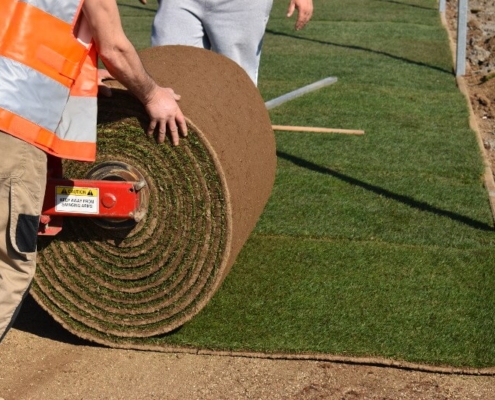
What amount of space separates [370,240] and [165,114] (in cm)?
215

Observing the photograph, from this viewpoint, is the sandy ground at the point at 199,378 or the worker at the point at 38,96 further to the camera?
the sandy ground at the point at 199,378

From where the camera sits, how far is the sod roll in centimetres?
435

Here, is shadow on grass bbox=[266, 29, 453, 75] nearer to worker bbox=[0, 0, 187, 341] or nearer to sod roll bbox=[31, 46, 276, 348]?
sod roll bbox=[31, 46, 276, 348]

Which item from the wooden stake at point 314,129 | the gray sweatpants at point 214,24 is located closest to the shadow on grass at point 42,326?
the gray sweatpants at point 214,24

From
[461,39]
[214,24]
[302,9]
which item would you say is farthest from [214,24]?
[461,39]

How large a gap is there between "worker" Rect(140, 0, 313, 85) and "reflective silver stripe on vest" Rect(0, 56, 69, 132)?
72.6 inches

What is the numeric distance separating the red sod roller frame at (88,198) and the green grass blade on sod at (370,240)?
76 centimetres

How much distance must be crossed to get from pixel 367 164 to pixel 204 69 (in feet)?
→ 9.76

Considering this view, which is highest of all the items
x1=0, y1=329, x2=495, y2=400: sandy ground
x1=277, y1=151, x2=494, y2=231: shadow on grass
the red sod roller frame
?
the red sod roller frame

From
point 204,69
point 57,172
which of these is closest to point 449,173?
point 204,69

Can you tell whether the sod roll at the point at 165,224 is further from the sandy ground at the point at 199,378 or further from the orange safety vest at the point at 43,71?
the orange safety vest at the point at 43,71

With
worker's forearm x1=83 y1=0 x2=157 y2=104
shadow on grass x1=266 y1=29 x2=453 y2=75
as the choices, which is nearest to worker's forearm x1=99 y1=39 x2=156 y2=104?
worker's forearm x1=83 y1=0 x2=157 y2=104

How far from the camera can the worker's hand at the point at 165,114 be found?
4.14m

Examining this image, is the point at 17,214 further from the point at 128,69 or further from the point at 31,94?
the point at 128,69
